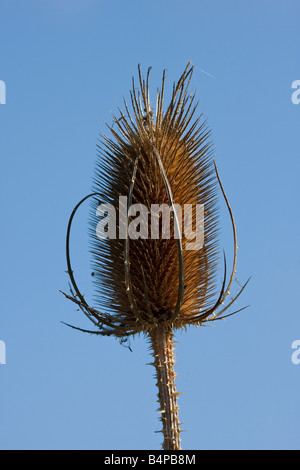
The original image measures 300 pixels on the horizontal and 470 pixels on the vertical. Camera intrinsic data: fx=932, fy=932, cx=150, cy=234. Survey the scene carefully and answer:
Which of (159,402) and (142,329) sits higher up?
(142,329)

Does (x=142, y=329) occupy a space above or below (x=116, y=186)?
below

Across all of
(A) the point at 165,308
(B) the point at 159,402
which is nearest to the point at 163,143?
(A) the point at 165,308

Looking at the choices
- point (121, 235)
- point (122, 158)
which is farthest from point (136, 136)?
point (121, 235)
